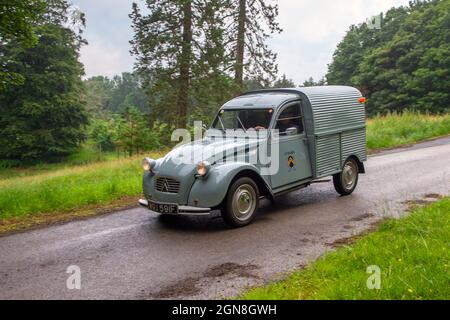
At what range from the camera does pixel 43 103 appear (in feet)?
118

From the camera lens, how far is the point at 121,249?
6.07 m

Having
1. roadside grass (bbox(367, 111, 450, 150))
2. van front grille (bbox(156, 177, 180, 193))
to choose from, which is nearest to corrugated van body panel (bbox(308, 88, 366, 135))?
van front grille (bbox(156, 177, 180, 193))

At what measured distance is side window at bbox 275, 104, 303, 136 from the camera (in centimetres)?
791

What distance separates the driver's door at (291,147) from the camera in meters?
7.69

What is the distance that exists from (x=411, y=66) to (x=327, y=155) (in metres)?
44.7

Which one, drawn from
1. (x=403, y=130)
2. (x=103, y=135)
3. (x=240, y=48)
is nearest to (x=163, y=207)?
(x=240, y=48)

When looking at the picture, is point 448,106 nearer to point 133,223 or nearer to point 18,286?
point 133,223

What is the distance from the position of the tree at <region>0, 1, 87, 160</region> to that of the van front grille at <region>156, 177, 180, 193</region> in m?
31.4

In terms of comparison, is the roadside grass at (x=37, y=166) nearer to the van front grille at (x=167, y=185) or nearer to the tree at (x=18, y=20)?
the tree at (x=18, y=20)

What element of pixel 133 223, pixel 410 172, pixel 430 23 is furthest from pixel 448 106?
pixel 133 223

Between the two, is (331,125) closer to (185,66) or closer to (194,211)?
(194,211)

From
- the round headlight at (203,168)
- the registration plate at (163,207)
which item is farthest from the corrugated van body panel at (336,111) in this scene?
the registration plate at (163,207)

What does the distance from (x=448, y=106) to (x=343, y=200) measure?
41286 millimetres

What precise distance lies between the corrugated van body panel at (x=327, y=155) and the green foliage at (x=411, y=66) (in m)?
37.8
